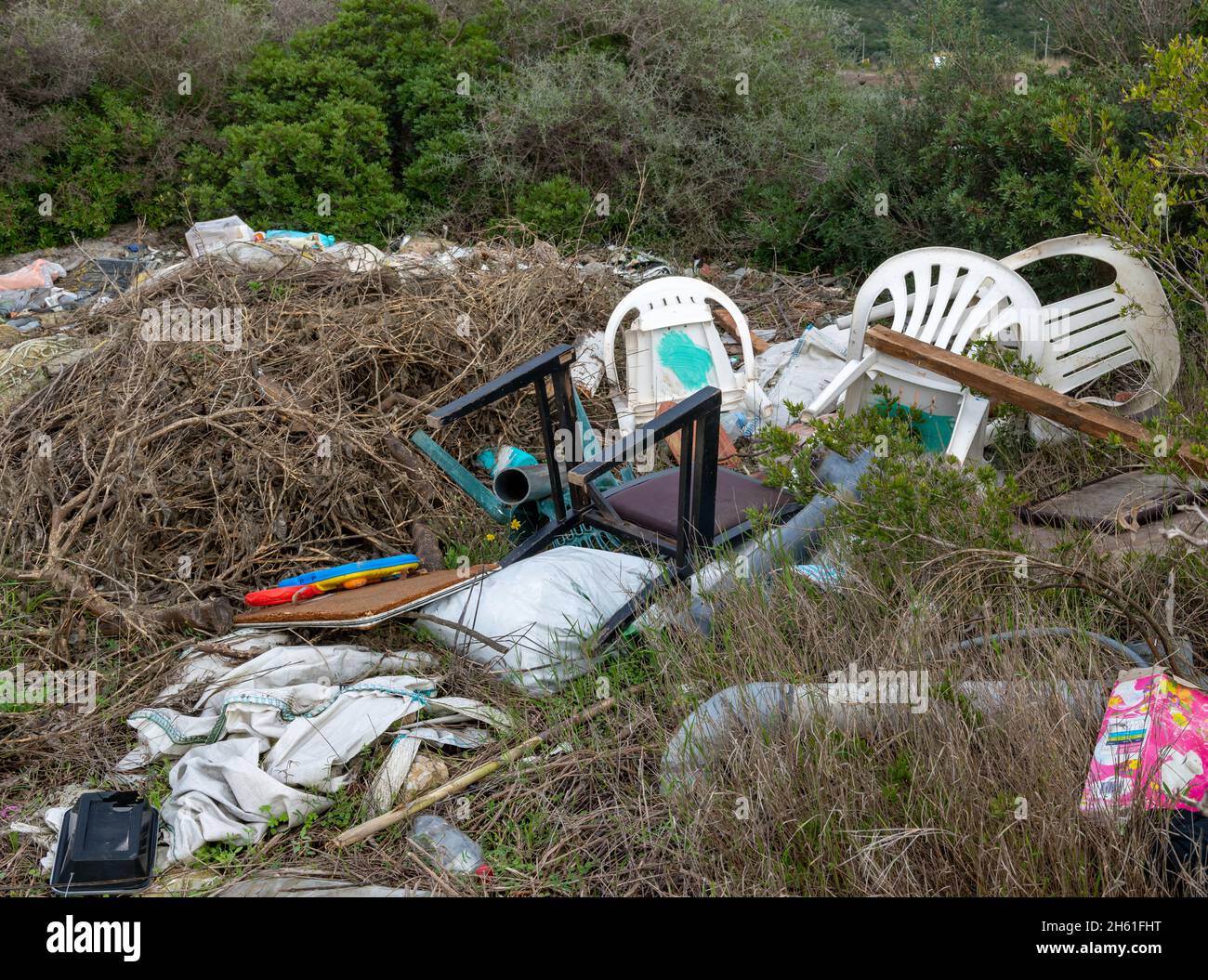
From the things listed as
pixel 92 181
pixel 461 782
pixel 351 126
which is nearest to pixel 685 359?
pixel 461 782

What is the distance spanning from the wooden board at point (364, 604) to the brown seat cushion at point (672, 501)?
20.9 inches

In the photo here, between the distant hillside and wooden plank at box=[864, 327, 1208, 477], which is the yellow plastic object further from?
the distant hillside

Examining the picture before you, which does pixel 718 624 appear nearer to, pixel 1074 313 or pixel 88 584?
pixel 88 584

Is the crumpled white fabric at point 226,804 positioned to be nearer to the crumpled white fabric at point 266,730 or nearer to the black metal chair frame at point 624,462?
the crumpled white fabric at point 266,730

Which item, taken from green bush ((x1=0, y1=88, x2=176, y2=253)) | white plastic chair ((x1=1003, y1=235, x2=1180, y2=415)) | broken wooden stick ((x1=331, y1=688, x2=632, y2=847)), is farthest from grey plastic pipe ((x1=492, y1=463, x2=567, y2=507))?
green bush ((x1=0, y1=88, x2=176, y2=253))

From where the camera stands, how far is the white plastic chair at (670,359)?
5.22m

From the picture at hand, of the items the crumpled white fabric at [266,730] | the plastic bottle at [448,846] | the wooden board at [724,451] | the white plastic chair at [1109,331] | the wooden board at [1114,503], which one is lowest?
the wooden board at [724,451]

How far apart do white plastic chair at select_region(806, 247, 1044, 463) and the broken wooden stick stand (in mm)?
2015

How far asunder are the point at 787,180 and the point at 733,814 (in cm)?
601

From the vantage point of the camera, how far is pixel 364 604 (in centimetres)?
345

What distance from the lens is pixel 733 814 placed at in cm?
235

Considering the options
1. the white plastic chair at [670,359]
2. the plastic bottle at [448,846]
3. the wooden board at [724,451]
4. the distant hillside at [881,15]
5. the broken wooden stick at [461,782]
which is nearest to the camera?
the plastic bottle at [448,846]

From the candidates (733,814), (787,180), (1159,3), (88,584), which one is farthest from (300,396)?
(1159,3)

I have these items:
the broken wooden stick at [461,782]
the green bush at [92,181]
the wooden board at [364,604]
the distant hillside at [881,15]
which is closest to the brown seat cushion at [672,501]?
the wooden board at [364,604]
